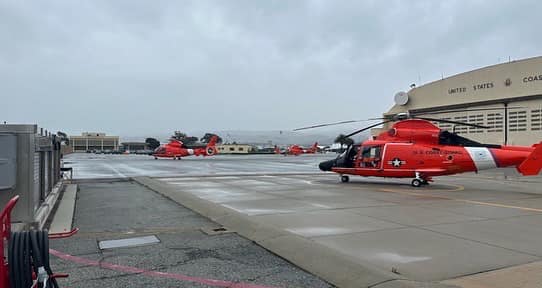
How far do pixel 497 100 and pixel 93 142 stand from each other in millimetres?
167176

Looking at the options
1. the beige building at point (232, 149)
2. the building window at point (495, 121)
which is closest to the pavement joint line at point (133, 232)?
the building window at point (495, 121)

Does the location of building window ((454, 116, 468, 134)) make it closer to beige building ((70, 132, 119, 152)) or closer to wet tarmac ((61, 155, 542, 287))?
wet tarmac ((61, 155, 542, 287))

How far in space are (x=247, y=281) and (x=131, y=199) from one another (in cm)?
867

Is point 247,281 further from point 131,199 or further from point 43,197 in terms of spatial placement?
point 131,199

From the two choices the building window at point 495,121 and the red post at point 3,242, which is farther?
the building window at point 495,121

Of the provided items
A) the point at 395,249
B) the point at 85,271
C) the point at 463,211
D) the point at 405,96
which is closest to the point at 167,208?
the point at 85,271

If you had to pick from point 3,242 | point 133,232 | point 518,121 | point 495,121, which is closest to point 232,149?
point 495,121

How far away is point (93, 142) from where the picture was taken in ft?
574

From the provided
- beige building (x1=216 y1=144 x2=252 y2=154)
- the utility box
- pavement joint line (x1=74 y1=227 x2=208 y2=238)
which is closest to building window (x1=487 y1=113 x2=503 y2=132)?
pavement joint line (x1=74 y1=227 x2=208 y2=238)

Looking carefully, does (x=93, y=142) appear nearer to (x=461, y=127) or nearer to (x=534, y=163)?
(x=461, y=127)

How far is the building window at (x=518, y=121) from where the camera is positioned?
2880cm

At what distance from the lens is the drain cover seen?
23.0ft

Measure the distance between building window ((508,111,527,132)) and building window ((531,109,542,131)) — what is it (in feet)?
1.75

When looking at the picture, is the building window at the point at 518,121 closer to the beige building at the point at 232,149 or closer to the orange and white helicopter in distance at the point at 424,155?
the orange and white helicopter in distance at the point at 424,155
